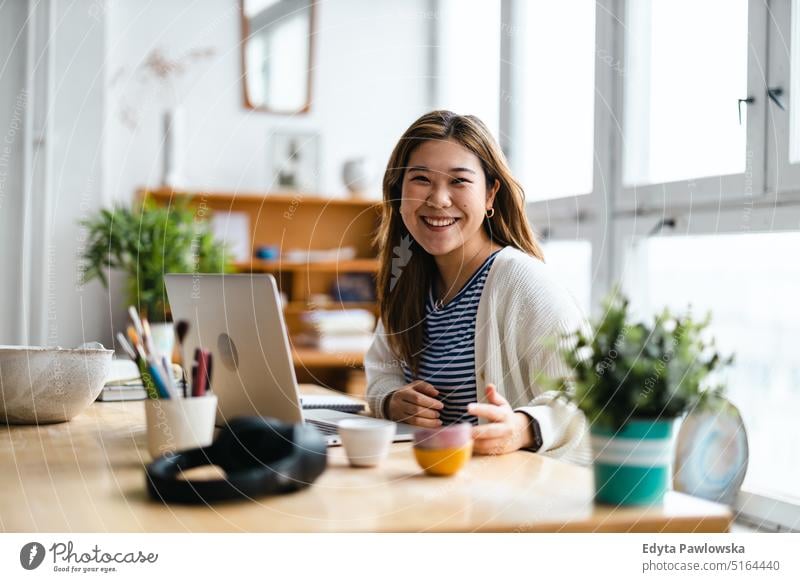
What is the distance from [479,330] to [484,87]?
1.68ft

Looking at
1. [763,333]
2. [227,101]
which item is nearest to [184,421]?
[763,333]

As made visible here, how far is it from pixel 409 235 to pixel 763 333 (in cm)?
50

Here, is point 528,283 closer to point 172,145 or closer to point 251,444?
point 251,444

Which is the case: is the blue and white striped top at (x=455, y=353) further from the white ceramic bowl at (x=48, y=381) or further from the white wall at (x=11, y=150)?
the white wall at (x=11, y=150)

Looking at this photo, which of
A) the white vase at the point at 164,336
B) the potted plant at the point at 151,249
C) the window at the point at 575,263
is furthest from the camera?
the potted plant at the point at 151,249

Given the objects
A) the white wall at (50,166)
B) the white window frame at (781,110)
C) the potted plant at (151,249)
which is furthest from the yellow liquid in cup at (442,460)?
the potted plant at (151,249)

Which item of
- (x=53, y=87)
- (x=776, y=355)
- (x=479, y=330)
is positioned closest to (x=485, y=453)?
(x=479, y=330)

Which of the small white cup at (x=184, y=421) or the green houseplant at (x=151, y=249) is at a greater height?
the green houseplant at (x=151, y=249)

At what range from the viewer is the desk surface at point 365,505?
60cm

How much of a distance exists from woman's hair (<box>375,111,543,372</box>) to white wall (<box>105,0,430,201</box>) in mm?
982

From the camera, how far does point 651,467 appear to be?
1.93 feet

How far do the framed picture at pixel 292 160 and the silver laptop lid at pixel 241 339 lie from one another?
62.6 inches

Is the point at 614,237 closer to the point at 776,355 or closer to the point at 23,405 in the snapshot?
the point at 776,355

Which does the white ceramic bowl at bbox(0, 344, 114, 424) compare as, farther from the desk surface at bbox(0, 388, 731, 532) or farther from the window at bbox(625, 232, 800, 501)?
the window at bbox(625, 232, 800, 501)
